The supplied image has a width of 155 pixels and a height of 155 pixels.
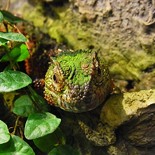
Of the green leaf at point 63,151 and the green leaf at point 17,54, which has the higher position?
the green leaf at point 17,54

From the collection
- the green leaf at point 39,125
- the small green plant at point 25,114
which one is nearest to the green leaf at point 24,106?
the small green plant at point 25,114

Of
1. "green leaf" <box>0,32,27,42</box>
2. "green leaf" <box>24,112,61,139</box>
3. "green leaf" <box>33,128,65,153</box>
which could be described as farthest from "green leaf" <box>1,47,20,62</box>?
"green leaf" <box>33,128,65,153</box>

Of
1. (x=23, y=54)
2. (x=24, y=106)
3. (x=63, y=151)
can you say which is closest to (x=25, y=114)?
(x=24, y=106)

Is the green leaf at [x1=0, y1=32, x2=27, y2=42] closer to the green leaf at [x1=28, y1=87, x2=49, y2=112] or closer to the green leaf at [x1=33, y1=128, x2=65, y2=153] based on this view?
the green leaf at [x1=28, y1=87, x2=49, y2=112]

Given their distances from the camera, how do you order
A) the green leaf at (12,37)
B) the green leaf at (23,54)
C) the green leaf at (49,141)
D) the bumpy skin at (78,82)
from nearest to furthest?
1. the bumpy skin at (78,82)
2. the green leaf at (12,37)
3. the green leaf at (49,141)
4. the green leaf at (23,54)

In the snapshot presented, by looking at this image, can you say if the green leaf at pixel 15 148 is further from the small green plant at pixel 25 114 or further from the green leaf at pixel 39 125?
the green leaf at pixel 39 125
